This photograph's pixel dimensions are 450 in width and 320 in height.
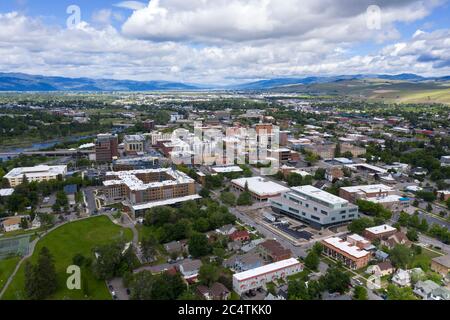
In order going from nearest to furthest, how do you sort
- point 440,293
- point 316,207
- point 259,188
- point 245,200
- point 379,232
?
point 440,293 < point 379,232 < point 316,207 < point 245,200 < point 259,188

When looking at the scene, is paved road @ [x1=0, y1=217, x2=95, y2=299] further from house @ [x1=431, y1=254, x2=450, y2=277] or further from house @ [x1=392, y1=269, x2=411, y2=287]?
house @ [x1=431, y1=254, x2=450, y2=277]

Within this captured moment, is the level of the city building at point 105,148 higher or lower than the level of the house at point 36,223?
higher

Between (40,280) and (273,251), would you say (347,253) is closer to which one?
(273,251)

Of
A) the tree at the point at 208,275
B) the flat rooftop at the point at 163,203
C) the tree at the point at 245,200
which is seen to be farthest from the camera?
the tree at the point at 245,200

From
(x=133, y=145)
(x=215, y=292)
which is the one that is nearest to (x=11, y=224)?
(x=215, y=292)

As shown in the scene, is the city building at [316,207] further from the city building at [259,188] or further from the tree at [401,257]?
the tree at [401,257]

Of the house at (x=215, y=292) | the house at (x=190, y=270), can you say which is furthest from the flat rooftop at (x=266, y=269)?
the house at (x=190, y=270)

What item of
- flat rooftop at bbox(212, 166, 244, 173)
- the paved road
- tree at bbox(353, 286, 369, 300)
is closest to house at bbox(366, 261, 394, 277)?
tree at bbox(353, 286, 369, 300)
